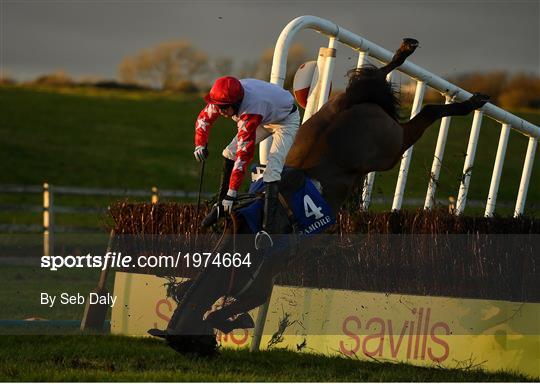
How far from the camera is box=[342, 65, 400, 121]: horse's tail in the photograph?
6.60 metres

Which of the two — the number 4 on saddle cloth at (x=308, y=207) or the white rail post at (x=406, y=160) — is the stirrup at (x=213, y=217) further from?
the white rail post at (x=406, y=160)

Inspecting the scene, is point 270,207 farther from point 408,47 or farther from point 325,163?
point 408,47

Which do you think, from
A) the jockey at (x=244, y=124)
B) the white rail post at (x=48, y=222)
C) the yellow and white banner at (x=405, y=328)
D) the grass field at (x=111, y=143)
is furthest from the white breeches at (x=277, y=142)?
the grass field at (x=111, y=143)

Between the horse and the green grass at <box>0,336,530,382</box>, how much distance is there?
25cm

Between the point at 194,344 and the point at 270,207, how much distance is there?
0.93m

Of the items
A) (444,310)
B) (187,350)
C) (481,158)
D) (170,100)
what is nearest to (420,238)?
(444,310)

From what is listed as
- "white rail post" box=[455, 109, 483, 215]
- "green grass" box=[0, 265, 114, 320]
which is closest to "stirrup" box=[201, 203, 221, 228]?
"white rail post" box=[455, 109, 483, 215]

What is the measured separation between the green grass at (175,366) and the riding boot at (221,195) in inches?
33.4

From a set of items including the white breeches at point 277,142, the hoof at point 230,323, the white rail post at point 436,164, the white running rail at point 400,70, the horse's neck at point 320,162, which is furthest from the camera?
the white rail post at point 436,164

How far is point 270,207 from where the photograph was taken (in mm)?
5797

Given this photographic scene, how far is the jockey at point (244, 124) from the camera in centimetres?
573

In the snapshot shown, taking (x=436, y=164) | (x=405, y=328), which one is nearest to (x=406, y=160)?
(x=436, y=164)

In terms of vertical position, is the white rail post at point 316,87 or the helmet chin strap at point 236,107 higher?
the white rail post at point 316,87

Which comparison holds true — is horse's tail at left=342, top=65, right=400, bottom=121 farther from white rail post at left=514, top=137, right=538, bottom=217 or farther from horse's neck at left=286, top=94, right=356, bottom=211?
white rail post at left=514, top=137, right=538, bottom=217
